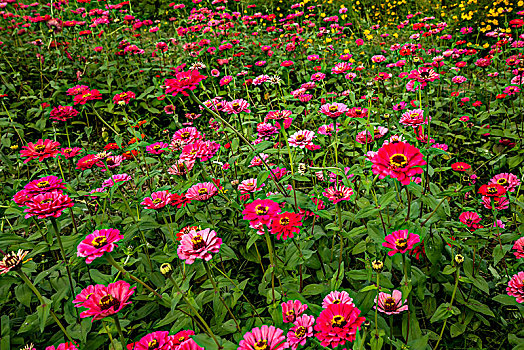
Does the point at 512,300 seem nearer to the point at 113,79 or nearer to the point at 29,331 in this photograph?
the point at 29,331

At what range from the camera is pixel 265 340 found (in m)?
1.11

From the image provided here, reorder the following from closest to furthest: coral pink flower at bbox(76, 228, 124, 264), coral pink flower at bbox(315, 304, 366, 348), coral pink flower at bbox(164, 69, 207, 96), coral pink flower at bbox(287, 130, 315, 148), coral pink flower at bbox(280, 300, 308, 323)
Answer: coral pink flower at bbox(315, 304, 366, 348) < coral pink flower at bbox(76, 228, 124, 264) < coral pink flower at bbox(280, 300, 308, 323) < coral pink flower at bbox(164, 69, 207, 96) < coral pink flower at bbox(287, 130, 315, 148)

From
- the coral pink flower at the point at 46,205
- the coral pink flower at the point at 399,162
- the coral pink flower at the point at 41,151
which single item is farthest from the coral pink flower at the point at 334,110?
the coral pink flower at the point at 41,151

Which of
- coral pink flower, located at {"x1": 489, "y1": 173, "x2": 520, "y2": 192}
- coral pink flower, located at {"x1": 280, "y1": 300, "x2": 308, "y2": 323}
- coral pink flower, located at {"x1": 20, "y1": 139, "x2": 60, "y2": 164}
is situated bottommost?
coral pink flower, located at {"x1": 280, "y1": 300, "x2": 308, "y2": 323}

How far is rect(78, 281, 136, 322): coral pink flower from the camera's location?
3.45ft

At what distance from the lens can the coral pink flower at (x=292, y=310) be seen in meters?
1.27

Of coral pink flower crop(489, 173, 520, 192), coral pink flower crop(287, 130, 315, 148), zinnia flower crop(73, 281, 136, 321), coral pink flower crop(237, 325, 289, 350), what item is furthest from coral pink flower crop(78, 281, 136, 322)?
coral pink flower crop(489, 173, 520, 192)

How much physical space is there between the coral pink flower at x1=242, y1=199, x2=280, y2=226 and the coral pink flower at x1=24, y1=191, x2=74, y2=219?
809mm

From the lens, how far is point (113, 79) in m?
3.92

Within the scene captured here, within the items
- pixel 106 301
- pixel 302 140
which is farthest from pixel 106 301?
pixel 302 140

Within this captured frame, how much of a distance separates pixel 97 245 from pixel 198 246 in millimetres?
378

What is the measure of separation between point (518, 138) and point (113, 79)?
419 centimetres

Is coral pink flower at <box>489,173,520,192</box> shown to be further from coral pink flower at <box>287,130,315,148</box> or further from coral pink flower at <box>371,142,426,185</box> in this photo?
coral pink flower at <box>287,130,315,148</box>

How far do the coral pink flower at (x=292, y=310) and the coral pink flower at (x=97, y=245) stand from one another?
27.9 inches
